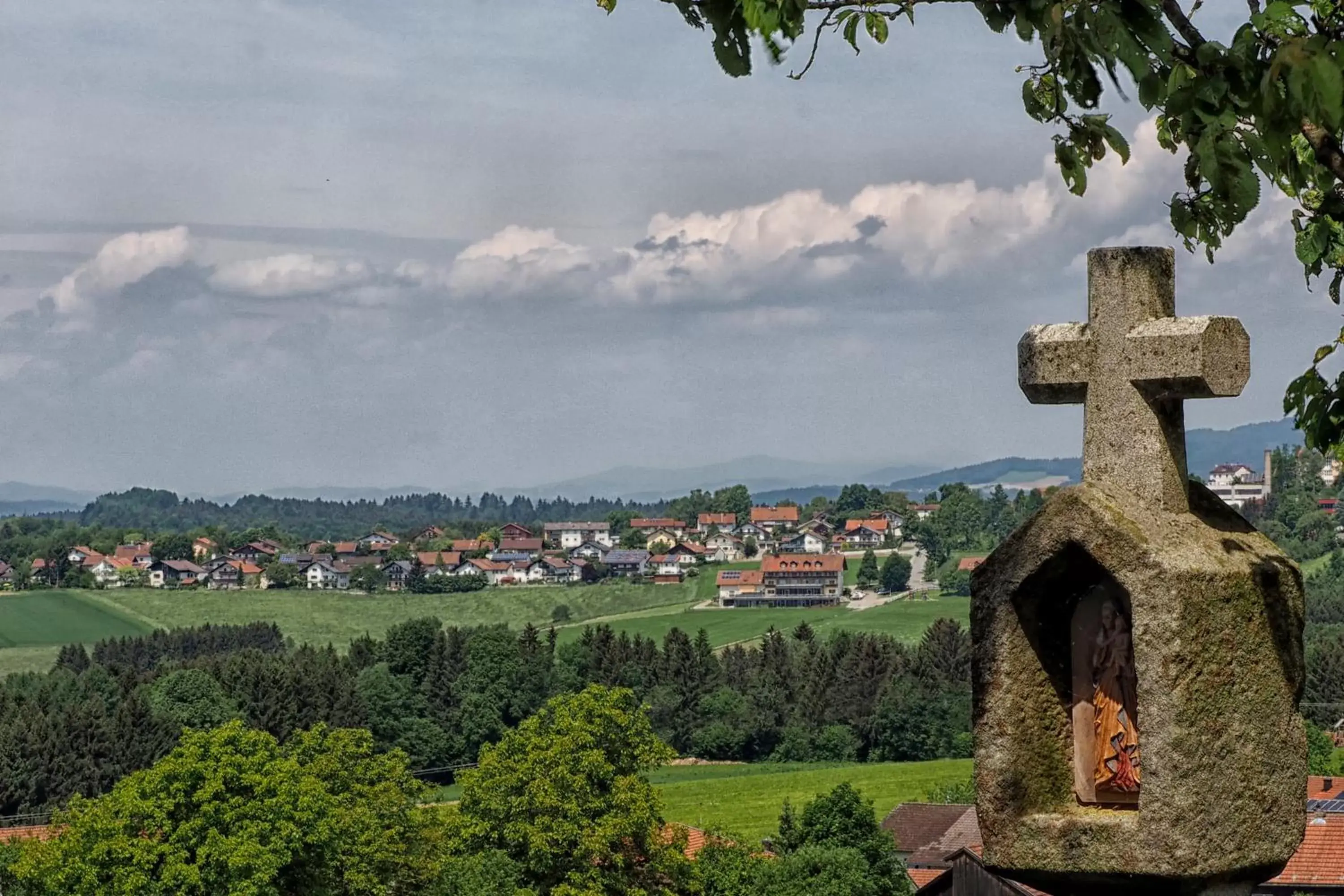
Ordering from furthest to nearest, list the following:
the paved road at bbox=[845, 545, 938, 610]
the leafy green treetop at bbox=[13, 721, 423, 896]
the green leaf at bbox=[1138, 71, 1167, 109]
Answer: the paved road at bbox=[845, 545, 938, 610] < the leafy green treetop at bbox=[13, 721, 423, 896] < the green leaf at bbox=[1138, 71, 1167, 109]

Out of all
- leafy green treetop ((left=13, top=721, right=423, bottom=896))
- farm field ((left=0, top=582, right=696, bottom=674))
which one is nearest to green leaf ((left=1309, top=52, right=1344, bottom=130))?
leafy green treetop ((left=13, top=721, right=423, bottom=896))

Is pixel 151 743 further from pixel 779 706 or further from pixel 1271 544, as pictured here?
pixel 1271 544

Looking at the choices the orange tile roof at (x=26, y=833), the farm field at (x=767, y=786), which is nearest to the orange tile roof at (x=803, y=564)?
the farm field at (x=767, y=786)

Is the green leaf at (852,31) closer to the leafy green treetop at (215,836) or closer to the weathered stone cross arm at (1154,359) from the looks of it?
the weathered stone cross arm at (1154,359)

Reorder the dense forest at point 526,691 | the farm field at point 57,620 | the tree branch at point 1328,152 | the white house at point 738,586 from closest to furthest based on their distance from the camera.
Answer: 1. the tree branch at point 1328,152
2. the dense forest at point 526,691
3. the farm field at point 57,620
4. the white house at point 738,586

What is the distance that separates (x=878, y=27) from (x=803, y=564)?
18812 centimetres

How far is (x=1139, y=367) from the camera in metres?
6.57

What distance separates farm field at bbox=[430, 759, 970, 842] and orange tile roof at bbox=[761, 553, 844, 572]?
87.3 metres

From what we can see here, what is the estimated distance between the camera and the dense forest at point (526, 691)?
97.0 meters

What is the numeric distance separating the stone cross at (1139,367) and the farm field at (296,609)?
494 ft

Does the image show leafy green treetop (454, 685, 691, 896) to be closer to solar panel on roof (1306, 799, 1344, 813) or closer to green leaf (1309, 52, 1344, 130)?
solar panel on roof (1306, 799, 1344, 813)

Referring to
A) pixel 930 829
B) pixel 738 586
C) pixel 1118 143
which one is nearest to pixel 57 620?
pixel 738 586

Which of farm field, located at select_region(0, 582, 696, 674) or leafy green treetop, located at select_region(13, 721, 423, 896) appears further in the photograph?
farm field, located at select_region(0, 582, 696, 674)

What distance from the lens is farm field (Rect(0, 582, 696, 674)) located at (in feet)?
536
